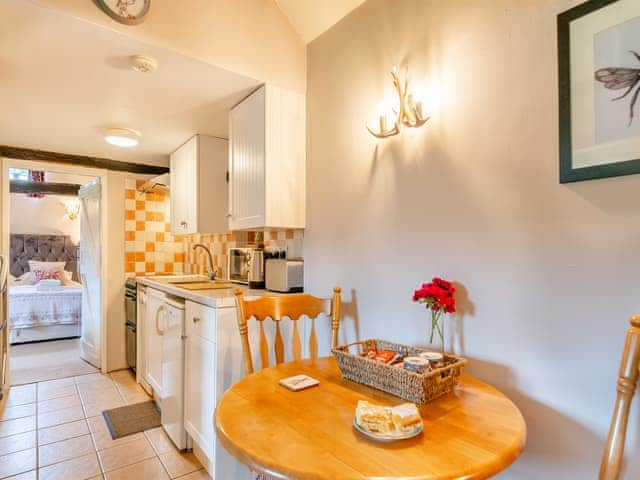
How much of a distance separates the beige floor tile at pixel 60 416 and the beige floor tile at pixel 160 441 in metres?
0.62

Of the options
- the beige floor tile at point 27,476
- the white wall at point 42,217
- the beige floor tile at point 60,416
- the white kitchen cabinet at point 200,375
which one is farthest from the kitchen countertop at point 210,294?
the white wall at point 42,217

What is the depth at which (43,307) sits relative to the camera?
15.7 ft

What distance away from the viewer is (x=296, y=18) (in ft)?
6.97

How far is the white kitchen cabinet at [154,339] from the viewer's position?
2.62 meters

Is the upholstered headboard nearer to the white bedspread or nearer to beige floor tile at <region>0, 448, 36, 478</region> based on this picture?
the white bedspread

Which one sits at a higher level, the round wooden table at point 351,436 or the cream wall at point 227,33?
the cream wall at point 227,33

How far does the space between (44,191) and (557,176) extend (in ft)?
22.3

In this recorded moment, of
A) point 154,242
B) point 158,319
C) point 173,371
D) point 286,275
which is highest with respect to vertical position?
point 154,242

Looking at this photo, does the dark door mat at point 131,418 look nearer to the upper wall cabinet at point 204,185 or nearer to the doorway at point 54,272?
the doorway at point 54,272

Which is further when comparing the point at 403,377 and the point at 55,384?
the point at 55,384

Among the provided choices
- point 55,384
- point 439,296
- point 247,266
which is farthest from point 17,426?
point 439,296

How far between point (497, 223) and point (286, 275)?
4.27 ft

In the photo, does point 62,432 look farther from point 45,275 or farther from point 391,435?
point 45,275

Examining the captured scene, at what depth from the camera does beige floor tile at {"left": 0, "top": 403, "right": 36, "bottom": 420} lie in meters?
2.63
